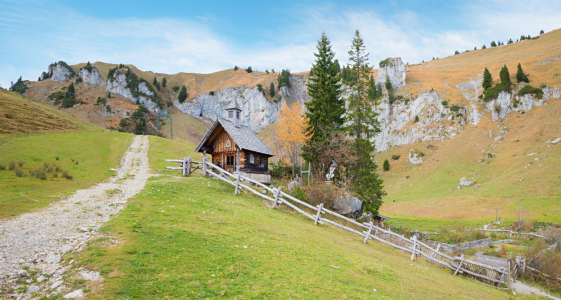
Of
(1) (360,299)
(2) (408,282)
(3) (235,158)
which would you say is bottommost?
(2) (408,282)

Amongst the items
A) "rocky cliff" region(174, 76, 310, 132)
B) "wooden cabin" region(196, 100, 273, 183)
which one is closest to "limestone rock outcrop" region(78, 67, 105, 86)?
"rocky cliff" region(174, 76, 310, 132)

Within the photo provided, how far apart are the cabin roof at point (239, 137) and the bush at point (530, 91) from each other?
236 feet

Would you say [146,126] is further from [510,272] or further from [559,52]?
[559,52]

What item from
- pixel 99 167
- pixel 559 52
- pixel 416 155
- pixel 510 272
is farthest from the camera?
pixel 559 52

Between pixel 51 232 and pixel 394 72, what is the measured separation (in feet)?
368

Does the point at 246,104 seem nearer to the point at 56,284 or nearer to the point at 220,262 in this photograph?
the point at 220,262

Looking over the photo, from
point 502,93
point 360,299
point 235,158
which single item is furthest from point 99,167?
point 502,93

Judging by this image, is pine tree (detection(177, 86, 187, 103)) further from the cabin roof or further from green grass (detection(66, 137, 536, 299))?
green grass (detection(66, 137, 536, 299))

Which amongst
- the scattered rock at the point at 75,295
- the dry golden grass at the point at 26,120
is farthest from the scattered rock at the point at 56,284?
the dry golden grass at the point at 26,120

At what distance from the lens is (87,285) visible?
16.6 feet

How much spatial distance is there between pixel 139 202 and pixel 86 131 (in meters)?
43.2

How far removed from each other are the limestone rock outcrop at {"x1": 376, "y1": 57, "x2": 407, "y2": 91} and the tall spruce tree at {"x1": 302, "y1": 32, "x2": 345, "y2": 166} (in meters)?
73.1

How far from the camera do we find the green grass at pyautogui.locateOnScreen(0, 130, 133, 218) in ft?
39.6

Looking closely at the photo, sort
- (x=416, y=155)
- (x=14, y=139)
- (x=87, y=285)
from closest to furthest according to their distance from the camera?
1. (x=87, y=285)
2. (x=14, y=139)
3. (x=416, y=155)
